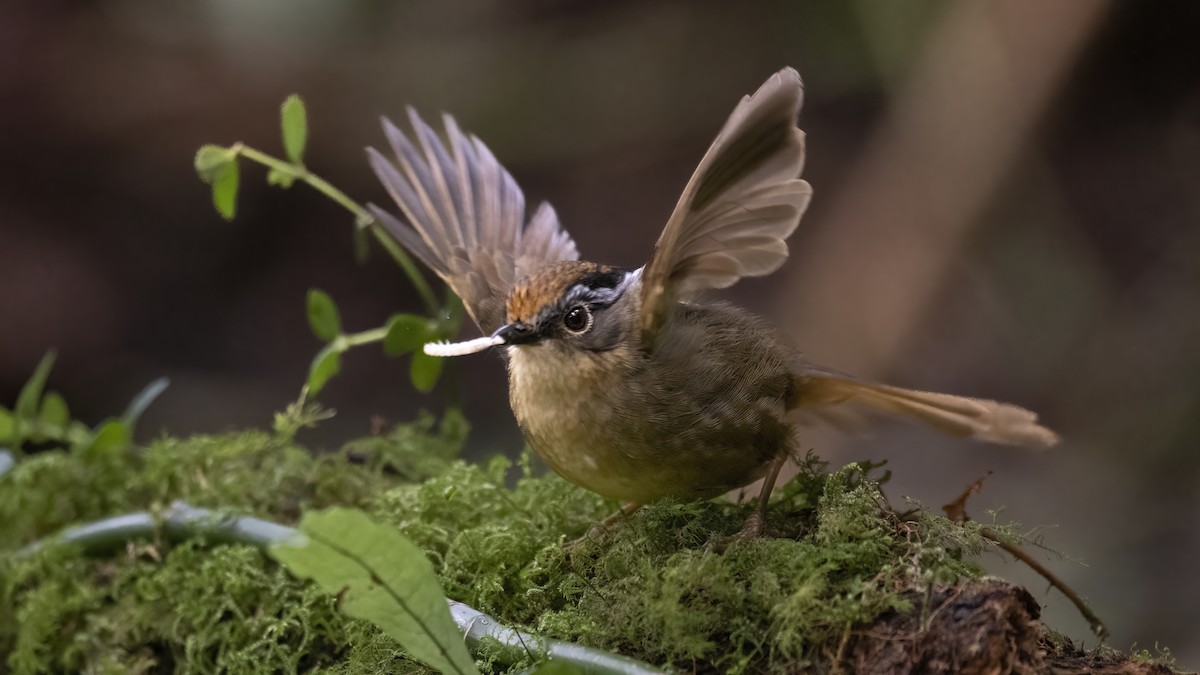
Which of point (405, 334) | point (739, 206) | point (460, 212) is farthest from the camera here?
point (460, 212)

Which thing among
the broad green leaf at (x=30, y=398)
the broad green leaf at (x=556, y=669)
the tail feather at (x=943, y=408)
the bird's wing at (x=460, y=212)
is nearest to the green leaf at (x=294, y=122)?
the bird's wing at (x=460, y=212)

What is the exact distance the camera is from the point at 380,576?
1.58 m

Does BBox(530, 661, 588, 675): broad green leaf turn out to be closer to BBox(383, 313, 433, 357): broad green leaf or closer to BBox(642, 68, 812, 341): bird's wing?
BBox(642, 68, 812, 341): bird's wing

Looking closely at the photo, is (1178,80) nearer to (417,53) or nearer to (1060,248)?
(1060,248)

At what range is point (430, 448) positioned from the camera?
3.26 meters

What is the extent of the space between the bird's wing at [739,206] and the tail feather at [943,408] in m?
0.42

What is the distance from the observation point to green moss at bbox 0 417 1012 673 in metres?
1.74

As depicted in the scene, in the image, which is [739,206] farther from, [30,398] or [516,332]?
[30,398]

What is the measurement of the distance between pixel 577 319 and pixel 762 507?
0.59 meters

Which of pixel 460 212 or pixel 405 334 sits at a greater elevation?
pixel 460 212

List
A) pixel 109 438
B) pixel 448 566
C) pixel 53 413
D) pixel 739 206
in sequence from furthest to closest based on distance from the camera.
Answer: pixel 53 413 < pixel 109 438 < pixel 448 566 < pixel 739 206

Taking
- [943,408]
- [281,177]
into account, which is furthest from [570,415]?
[281,177]

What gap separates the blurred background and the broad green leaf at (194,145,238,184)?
3731 millimetres

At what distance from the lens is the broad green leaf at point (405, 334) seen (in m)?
2.81
